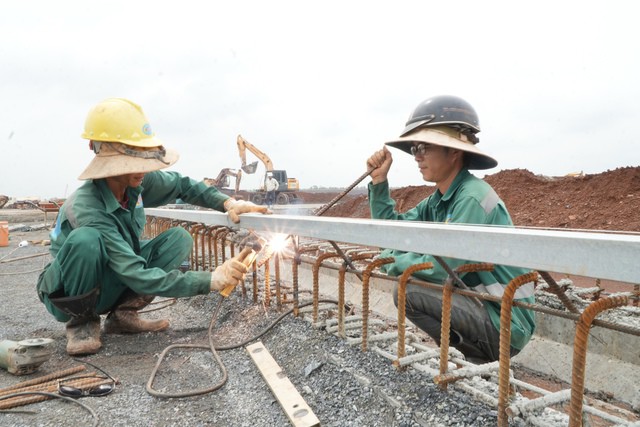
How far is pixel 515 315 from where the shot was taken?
2.02 meters

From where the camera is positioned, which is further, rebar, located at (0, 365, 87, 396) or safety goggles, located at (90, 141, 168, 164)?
safety goggles, located at (90, 141, 168, 164)

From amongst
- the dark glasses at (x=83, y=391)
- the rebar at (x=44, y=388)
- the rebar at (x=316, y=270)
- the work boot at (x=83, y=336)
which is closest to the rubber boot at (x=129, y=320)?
the work boot at (x=83, y=336)

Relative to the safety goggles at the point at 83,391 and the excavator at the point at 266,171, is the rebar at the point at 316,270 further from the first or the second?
the excavator at the point at 266,171

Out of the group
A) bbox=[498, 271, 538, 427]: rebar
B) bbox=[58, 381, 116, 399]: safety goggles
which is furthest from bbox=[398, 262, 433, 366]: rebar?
bbox=[58, 381, 116, 399]: safety goggles

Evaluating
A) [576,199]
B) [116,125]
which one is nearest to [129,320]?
[116,125]

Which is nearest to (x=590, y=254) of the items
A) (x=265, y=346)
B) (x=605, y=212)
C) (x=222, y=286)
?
(x=222, y=286)

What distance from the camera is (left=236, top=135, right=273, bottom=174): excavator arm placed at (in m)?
20.9

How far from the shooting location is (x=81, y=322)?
118 inches

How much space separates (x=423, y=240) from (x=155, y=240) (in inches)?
99.7

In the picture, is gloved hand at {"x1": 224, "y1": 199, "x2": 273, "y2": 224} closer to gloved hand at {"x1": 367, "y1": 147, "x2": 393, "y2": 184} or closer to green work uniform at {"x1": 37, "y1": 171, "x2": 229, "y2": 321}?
green work uniform at {"x1": 37, "y1": 171, "x2": 229, "y2": 321}

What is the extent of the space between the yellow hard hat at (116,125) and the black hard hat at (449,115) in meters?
1.69

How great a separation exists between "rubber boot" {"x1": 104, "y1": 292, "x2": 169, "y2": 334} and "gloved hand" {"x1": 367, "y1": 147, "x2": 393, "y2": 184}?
2.00 meters

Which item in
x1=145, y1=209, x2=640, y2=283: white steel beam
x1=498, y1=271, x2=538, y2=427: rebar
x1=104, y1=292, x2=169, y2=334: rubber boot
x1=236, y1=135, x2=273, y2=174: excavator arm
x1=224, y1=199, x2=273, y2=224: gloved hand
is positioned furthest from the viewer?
x1=236, y1=135, x2=273, y2=174: excavator arm

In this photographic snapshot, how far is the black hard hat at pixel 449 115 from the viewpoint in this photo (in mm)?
2367
